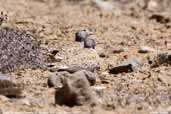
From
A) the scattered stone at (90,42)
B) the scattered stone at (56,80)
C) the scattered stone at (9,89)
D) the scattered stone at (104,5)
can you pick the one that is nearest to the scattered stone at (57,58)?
the scattered stone at (90,42)

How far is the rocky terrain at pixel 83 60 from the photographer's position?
18.3 ft

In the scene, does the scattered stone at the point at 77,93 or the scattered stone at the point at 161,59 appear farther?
the scattered stone at the point at 161,59

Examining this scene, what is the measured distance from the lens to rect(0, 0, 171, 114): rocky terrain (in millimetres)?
5590

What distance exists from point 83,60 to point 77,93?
1.85m

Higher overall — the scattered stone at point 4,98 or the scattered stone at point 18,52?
the scattered stone at point 18,52

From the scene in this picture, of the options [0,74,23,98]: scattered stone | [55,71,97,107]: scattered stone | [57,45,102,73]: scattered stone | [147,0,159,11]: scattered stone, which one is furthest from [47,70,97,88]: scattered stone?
[147,0,159,11]: scattered stone

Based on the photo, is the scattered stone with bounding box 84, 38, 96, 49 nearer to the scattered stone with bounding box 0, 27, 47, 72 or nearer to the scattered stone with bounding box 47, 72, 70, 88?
the scattered stone with bounding box 0, 27, 47, 72

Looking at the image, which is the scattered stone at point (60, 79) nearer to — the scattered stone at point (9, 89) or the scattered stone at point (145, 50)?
the scattered stone at point (9, 89)

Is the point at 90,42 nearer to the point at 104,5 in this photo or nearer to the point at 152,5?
the point at 104,5

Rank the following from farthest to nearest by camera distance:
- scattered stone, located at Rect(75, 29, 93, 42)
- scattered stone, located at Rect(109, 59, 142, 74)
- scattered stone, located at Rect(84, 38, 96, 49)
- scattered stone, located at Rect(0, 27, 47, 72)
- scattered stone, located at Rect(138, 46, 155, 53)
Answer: scattered stone, located at Rect(75, 29, 93, 42) → scattered stone, located at Rect(138, 46, 155, 53) → scattered stone, located at Rect(84, 38, 96, 49) → scattered stone, located at Rect(109, 59, 142, 74) → scattered stone, located at Rect(0, 27, 47, 72)

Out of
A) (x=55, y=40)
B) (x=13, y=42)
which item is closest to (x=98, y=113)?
(x=13, y=42)

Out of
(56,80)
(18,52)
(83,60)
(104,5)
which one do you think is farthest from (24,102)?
(104,5)

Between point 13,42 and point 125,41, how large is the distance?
228 centimetres

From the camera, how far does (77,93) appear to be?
17.9ft
